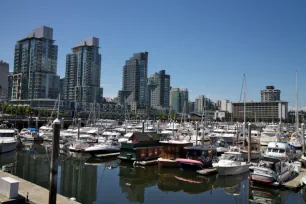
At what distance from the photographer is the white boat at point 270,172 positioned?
23891 millimetres

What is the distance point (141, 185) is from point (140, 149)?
9456mm

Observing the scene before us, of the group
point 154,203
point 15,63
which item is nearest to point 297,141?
point 154,203

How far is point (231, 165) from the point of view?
29.1 meters

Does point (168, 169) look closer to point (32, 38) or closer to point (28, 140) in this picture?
point (28, 140)

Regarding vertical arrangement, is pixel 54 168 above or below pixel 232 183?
above

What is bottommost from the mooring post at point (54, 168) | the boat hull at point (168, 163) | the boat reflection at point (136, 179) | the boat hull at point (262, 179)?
the boat reflection at point (136, 179)

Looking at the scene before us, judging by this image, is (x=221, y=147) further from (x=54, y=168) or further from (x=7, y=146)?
(x=7, y=146)

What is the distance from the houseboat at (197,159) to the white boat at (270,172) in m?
7.38

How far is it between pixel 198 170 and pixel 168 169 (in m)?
4.39

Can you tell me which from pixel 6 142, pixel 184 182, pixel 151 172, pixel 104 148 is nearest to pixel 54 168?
pixel 184 182

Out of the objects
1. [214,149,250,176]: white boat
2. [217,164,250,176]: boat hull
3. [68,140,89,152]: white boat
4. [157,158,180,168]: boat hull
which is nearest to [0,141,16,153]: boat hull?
[68,140,89,152]: white boat

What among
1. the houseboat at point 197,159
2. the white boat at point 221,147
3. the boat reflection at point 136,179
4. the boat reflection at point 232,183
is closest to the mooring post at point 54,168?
the boat reflection at point 136,179

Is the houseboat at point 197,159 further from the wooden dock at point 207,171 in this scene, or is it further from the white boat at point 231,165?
the white boat at point 231,165

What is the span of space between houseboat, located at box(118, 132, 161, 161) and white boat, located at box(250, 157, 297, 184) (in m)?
15.4
